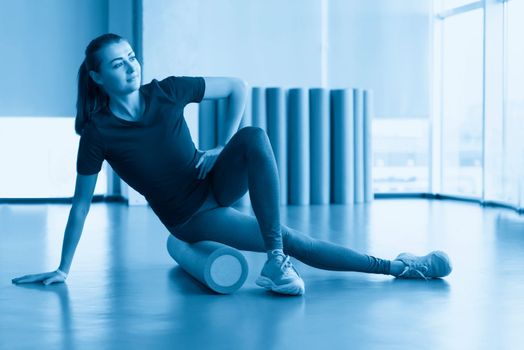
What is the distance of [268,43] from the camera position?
648 cm

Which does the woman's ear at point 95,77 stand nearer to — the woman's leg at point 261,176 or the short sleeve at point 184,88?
the short sleeve at point 184,88

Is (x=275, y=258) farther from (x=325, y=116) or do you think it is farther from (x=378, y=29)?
(x=378, y=29)

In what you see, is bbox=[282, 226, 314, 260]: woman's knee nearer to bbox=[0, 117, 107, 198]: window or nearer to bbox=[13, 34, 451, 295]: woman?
bbox=[13, 34, 451, 295]: woman

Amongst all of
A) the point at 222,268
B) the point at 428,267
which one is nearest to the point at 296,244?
the point at 222,268

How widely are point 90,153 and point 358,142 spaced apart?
4.13 metres

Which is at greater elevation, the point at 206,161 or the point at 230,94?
the point at 230,94

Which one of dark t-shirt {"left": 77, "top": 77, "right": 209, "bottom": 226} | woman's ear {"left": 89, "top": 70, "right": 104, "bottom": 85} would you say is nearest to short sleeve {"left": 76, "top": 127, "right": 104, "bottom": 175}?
dark t-shirt {"left": 77, "top": 77, "right": 209, "bottom": 226}

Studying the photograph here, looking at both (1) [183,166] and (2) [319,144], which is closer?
(1) [183,166]

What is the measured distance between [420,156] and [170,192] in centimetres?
487

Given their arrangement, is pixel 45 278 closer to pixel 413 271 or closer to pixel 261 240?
pixel 261 240

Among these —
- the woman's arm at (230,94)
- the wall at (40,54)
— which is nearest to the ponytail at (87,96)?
the woman's arm at (230,94)

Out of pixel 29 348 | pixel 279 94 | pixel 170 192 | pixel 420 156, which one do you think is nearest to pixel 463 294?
pixel 170 192

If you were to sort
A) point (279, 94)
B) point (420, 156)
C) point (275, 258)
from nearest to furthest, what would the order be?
point (275, 258)
point (279, 94)
point (420, 156)

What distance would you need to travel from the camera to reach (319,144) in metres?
6.12
